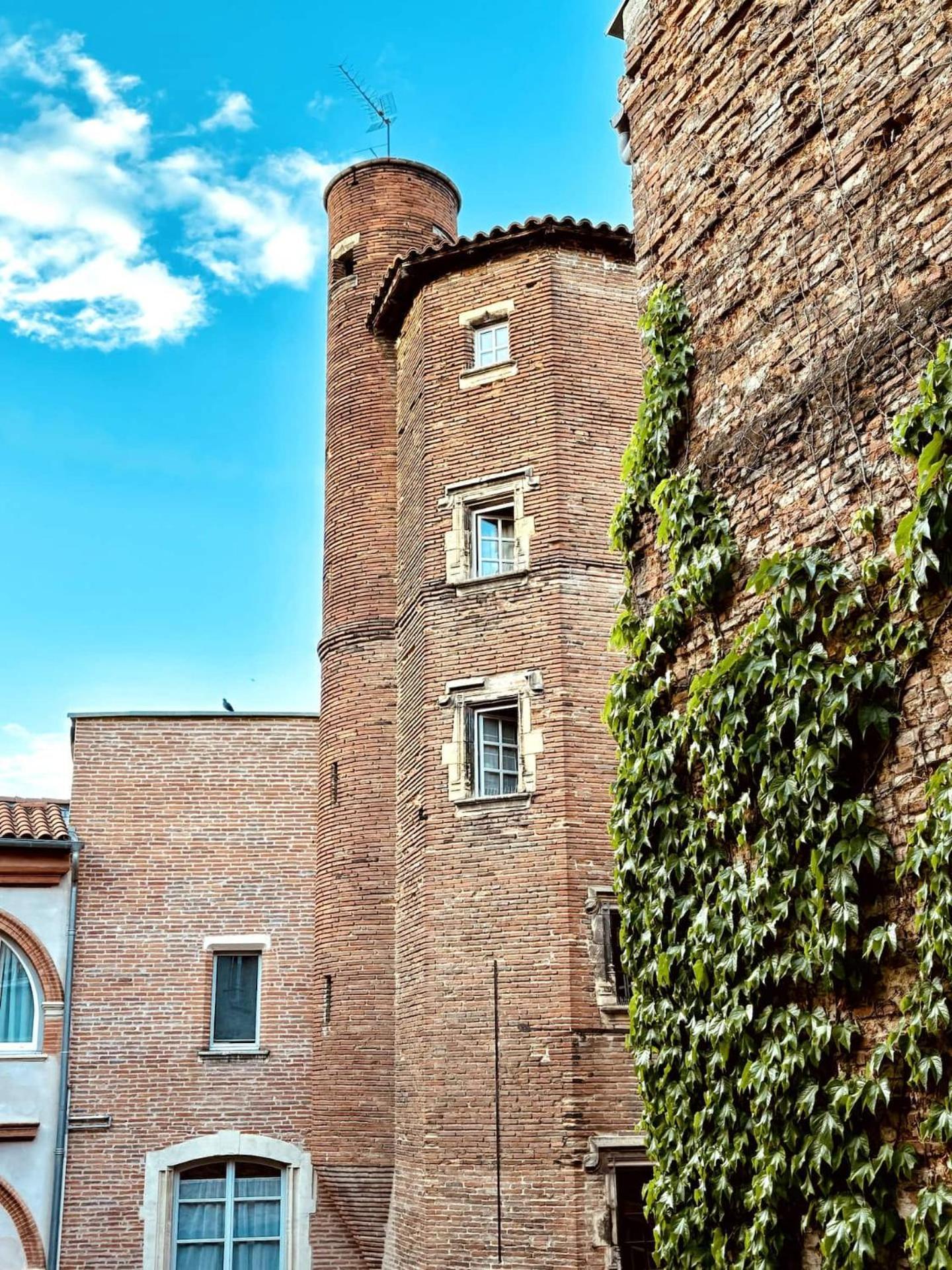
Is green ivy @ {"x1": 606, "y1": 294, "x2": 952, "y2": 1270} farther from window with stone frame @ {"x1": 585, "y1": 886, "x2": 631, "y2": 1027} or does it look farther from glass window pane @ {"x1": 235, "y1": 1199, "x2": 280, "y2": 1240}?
glass window pane @ {"x1": 235, "y1": 1199, "x2": 280, "y2": 1240}

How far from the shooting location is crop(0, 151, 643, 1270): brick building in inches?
553

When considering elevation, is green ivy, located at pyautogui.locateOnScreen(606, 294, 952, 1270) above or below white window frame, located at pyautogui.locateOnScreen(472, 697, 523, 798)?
below

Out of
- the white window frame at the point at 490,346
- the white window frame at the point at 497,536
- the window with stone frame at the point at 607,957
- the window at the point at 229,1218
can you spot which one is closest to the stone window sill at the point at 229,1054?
the window at the point at 229,1218

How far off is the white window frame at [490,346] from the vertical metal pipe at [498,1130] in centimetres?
739

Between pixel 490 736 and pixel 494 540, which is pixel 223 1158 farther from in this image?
pixel 494 540

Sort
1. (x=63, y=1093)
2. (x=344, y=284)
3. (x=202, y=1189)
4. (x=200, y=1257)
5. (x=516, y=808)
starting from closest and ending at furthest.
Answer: (x=516, y=808) → (x=63, y=1093) → (x=200, y=1257) → (x=202, y=1189) → (x=344, y=284)

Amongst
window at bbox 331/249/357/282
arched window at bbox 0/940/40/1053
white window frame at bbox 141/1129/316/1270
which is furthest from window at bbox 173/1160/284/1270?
window at bbox 331/249/357/282

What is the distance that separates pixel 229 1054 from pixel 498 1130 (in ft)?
18.1

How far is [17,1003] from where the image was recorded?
58.1 ft

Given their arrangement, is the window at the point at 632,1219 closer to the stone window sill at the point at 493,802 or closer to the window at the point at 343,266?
the stone window sill at the point at 493,802

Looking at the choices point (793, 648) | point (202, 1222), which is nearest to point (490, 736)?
point (202, 1222)

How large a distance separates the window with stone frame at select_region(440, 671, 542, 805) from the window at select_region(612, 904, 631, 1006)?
1.75m

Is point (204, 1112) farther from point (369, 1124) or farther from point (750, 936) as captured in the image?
point (750, 936)

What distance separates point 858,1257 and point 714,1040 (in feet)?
4.52
